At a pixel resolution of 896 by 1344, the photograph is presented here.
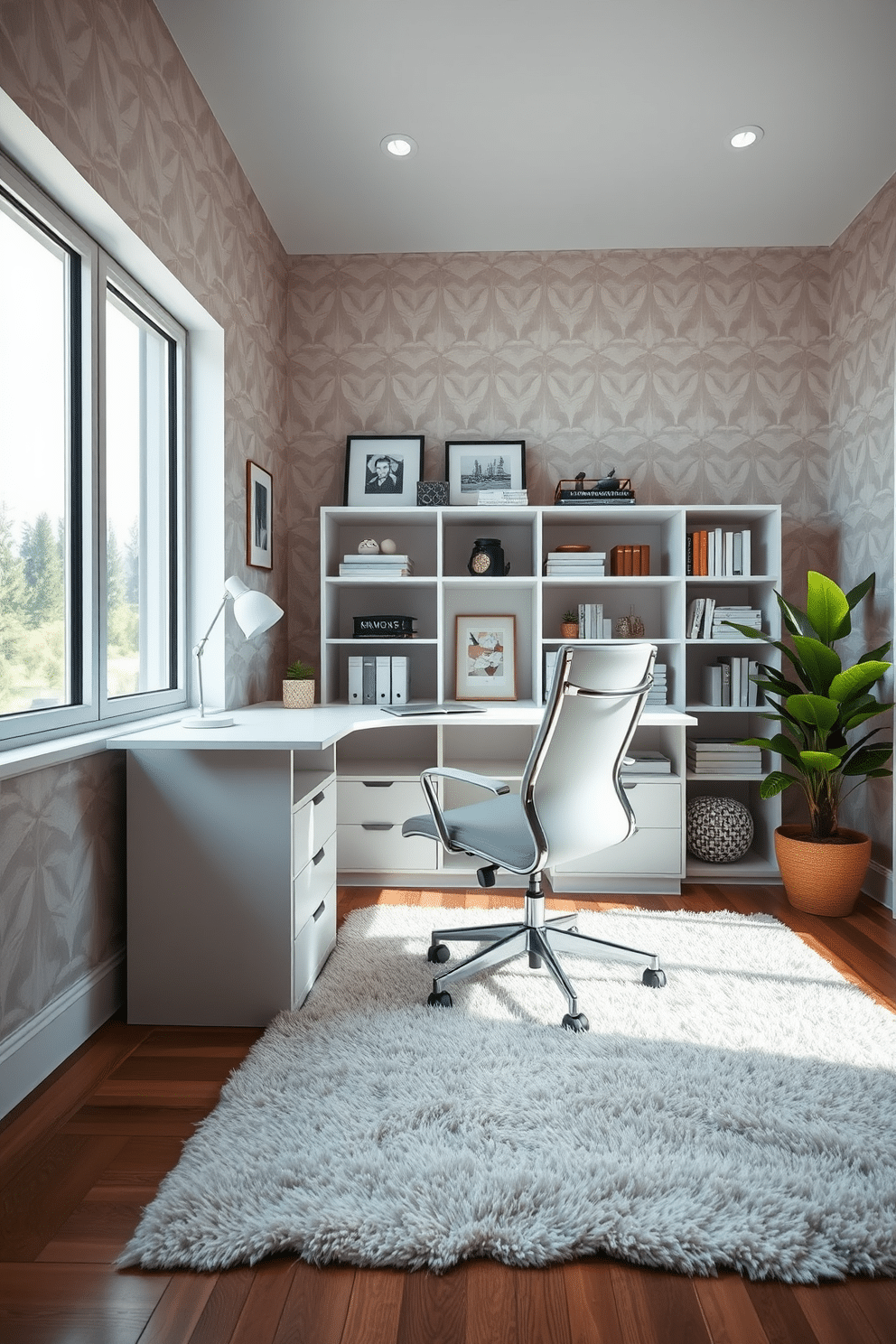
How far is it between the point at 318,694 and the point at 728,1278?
2930 millimetres

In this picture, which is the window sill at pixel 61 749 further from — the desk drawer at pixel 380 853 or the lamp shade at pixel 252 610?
the desk drawer at pixel 380 853

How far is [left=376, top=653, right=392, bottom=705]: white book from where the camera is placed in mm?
3725

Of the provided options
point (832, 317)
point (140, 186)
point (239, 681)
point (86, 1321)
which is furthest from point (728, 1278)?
point (832, 317)

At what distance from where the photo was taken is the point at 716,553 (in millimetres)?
3676

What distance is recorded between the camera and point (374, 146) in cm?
317

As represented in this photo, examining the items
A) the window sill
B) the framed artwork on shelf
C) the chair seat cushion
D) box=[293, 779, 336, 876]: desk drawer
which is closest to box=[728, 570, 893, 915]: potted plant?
the framed artwork on shelf

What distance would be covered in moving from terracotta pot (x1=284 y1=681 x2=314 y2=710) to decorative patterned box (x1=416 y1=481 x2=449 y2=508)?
1.03m

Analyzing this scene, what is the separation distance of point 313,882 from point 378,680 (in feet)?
4.66

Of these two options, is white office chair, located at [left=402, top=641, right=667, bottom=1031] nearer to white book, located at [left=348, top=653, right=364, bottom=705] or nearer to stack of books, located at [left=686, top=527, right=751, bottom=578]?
white book, located at [left=348, top=653, right=364, bottom=705]

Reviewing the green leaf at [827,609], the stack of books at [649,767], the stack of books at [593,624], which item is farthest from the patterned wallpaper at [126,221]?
the green leaf at [827,609]

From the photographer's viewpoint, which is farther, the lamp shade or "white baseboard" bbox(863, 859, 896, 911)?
"white baseboard" bbox(863, 859, 896, 911)

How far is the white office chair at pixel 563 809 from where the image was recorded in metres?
2.12

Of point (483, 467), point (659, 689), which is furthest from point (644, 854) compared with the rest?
point (483, 467)

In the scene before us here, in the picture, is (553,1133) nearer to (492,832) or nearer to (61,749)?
(492,832)
